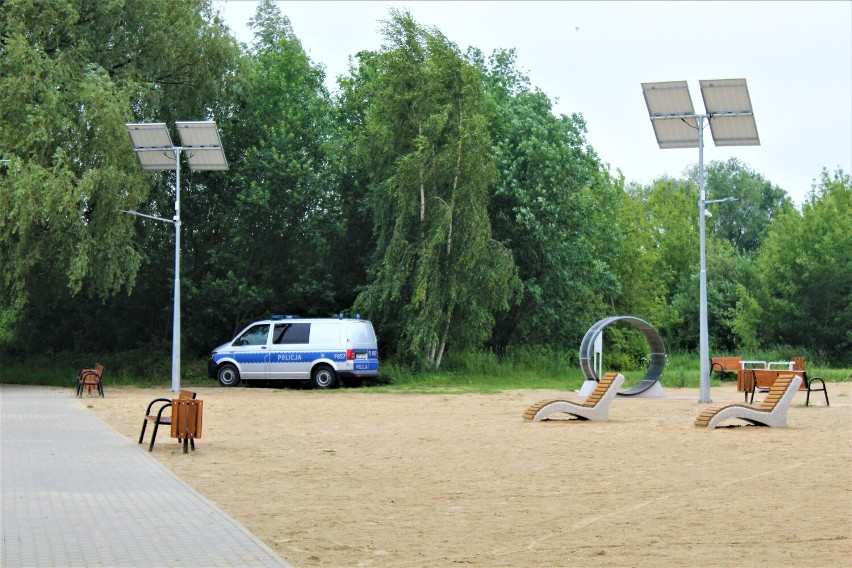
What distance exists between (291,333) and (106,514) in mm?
24616

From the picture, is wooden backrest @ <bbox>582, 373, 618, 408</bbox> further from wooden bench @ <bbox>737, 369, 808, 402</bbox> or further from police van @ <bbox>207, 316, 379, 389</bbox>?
police van @ <bbox>207, 316, 379, 389</bbox>

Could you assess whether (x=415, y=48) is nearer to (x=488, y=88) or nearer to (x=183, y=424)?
(x=488, y=88)

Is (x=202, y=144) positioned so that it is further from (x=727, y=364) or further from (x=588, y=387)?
(x=727, y=364)

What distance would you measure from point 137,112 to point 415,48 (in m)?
9.66

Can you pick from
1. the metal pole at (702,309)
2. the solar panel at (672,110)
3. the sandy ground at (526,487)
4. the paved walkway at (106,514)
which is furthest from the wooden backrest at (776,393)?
the paved walkway at (106,514)

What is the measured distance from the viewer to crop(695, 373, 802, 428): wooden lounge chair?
1988cm

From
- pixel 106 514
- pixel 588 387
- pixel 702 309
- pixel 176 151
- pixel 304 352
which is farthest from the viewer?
pixel 304 352

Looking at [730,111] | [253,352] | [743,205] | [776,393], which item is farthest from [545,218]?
[743,205]

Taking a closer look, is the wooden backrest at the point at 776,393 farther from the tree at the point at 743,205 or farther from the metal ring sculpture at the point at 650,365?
the tree at the point at 743,205

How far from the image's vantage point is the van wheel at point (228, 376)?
35.6m

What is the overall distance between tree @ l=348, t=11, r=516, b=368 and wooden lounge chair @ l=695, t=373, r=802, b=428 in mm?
17387

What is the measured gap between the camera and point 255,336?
35438mm

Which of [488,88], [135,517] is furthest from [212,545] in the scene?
[488,88]

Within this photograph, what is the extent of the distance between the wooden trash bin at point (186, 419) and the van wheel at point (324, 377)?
18.3m
